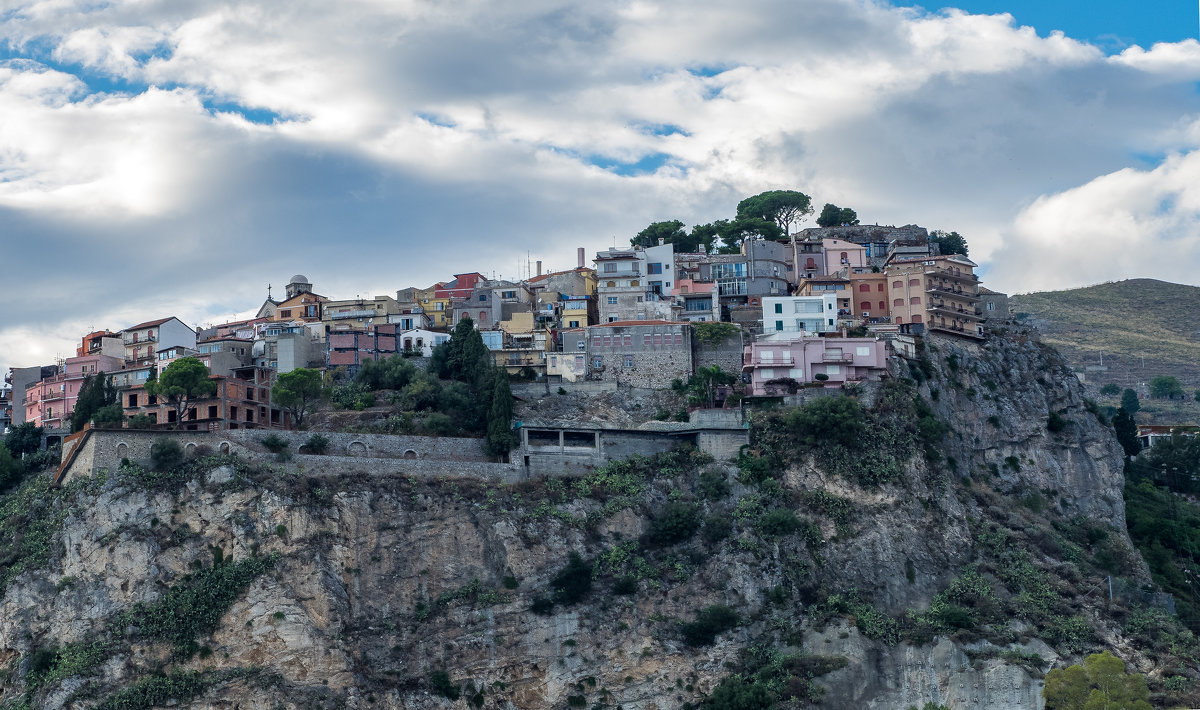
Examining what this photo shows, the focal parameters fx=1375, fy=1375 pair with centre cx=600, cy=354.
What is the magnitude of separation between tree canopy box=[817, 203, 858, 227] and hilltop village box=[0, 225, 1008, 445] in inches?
227

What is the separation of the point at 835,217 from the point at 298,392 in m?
40.9

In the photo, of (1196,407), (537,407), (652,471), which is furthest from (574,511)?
(1196,407)

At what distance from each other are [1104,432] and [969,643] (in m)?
20.5

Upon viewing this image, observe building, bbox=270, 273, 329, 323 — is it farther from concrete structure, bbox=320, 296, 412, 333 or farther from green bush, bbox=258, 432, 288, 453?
green bush, bbox=258, 432, 288, 453

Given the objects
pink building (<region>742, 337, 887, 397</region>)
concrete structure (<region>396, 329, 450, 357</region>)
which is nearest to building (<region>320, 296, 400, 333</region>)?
concrete structure (<region>396, 329, 450, 357</region>)

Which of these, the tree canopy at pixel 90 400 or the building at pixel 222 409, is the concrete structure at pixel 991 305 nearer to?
the building at pixel 222 409

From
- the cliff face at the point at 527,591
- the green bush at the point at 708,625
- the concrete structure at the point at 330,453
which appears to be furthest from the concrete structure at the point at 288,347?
the green bush at the point at 708,625

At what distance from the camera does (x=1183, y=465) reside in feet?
251

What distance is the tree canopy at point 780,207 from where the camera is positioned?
303 feet

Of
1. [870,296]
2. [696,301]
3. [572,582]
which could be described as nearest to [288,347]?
[696,301]

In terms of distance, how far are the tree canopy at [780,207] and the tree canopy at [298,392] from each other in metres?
36.3

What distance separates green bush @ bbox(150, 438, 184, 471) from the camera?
185ft

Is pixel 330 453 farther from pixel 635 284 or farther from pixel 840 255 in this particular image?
pixel 840 255

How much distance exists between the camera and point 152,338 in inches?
2901
